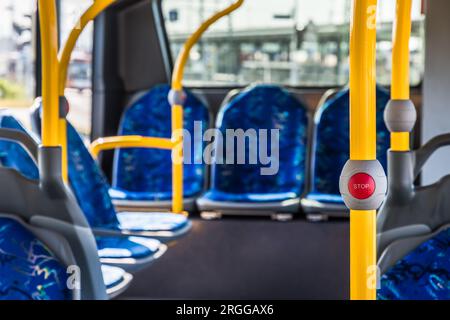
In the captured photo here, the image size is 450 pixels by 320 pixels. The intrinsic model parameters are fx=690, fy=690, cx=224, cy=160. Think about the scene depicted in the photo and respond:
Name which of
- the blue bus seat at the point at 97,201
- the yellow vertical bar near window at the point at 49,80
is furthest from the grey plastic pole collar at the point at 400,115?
the blue bus seat at the point at 97,201

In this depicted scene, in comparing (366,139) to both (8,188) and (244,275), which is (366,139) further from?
(244,275)

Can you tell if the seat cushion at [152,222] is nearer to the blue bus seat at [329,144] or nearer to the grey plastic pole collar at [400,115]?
the blue bus seat at [329,144]

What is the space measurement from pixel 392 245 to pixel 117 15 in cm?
303

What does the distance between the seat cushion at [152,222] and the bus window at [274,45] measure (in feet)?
3.73

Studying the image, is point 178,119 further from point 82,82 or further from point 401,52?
point 401,52

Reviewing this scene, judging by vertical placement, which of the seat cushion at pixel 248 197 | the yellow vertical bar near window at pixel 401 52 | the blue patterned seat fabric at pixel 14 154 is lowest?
the seat cushion at pixel 248 197

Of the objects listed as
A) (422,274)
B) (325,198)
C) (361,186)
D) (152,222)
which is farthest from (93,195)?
(361,186)

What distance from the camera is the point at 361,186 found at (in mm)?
711

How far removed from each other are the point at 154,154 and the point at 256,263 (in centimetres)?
96

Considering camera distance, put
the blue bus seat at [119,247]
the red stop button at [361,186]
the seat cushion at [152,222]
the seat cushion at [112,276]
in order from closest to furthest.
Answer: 1. the red stop button at [361,186]
2. the seat cushion at [112,276]
3. the blue bus seat at [119,247]
4. the seat cushion at [152,222]

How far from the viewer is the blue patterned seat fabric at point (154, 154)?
11.7 feet

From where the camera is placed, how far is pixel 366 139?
0.73 metres

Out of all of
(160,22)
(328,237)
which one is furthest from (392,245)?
(160,22)

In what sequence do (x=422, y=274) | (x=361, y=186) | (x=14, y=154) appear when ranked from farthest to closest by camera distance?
(x=14, y=154) < (x=422, y=274) < (x=361, y=186)
